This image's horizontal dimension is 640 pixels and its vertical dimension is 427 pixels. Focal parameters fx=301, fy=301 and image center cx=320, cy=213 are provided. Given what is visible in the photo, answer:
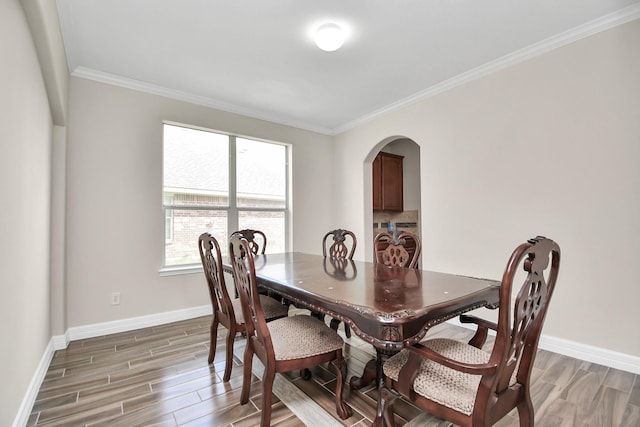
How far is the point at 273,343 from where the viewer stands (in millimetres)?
1689

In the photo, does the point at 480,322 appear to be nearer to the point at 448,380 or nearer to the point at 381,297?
the point at 448,380

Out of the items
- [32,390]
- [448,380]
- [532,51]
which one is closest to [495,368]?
[448,380]

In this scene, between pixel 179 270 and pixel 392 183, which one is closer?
pixel 179 270

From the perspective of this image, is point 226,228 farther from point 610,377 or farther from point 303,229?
point 610,377

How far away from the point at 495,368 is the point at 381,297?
21.1 inches

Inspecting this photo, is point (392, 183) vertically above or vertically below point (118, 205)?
above

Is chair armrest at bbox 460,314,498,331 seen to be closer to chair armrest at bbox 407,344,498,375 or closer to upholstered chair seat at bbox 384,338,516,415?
upholstered chair seat at bbox 384,338,516,415

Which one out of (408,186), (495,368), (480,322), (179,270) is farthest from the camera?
(408,186)

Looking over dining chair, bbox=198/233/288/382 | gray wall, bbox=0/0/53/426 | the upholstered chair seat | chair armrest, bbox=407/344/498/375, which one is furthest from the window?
chair armrest, bbox=407/344/498/375

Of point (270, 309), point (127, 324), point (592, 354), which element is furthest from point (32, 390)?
point (592, 354)

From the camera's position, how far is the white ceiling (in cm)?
216

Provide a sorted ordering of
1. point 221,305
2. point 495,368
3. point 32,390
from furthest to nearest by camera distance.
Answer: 1. point 221,305
2. point 32,390
3. point 495,368

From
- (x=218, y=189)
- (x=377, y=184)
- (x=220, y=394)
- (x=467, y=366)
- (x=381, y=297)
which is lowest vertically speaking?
(x=220, y=394)

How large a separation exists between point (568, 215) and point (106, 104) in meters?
4.44
